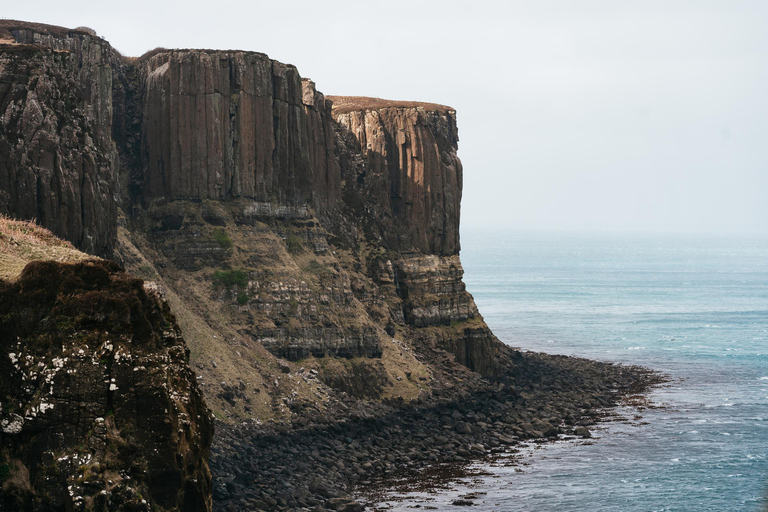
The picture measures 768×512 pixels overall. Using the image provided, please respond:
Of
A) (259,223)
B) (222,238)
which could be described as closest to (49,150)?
(222,238)

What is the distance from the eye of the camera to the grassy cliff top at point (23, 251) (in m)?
35.2

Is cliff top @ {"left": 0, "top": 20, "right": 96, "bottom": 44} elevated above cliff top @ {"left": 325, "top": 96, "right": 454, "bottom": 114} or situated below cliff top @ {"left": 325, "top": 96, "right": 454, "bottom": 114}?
above

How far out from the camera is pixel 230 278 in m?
89.6

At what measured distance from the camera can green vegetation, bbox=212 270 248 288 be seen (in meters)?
89.4

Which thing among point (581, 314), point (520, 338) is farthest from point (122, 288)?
point (581, 314)

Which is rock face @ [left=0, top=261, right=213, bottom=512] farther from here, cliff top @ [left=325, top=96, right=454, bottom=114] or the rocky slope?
cliff top @ [left=325, top=96, right=454, bottom=114]

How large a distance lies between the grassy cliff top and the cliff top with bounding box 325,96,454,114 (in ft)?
244

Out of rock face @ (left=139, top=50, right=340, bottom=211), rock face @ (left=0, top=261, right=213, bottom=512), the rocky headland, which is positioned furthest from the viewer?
rock face @ (left=139, top=50, right=340, bottom=211)

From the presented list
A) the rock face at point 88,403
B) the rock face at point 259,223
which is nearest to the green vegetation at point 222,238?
the rock face at point 259,223

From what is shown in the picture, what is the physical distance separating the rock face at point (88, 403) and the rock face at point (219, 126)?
199 ft

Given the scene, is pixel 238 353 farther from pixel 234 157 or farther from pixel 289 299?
pixel 234 157

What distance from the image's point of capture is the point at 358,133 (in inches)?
4469

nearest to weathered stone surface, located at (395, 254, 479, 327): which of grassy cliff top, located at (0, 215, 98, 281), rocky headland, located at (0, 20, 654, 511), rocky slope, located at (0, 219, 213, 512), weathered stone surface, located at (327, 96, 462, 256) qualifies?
rocky headland, located at (0, 20, 654, 511)

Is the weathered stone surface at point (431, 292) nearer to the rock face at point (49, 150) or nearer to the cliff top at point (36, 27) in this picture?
the cliff top at point (36, 27)
